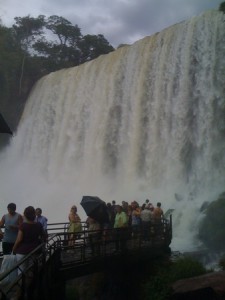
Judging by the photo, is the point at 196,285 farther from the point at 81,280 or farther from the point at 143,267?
the point at 81,280

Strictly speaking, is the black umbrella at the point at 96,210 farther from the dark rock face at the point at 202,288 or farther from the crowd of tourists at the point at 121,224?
the dark rock face at the point at 202,288

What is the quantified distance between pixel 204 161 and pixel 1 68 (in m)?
24.4

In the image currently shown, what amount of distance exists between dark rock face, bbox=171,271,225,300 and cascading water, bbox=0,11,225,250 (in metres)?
→ 6.74

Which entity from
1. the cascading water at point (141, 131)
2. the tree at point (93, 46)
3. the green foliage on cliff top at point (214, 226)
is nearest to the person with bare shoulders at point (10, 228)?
the cascading water at point (141, 131)

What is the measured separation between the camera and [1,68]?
1539 inches

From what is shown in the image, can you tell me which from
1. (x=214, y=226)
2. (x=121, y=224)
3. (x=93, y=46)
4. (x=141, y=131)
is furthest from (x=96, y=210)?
(x=93, y=46)

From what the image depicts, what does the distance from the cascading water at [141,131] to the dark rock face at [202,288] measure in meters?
6.74

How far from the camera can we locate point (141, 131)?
22984 mm

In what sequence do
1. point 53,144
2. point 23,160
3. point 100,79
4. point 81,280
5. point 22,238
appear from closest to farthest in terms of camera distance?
point 22,238 → point 81,280 → point 100,79 → point 53,144 → point 23,160

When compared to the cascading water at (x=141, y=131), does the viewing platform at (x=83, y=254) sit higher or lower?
lower

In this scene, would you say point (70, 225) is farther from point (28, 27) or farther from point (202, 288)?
point (28, 27)

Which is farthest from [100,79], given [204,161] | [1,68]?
[1,68]

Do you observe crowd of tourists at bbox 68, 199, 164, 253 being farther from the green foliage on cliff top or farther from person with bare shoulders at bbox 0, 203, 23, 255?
the green foliage on cliff top

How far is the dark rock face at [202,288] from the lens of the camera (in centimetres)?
836
